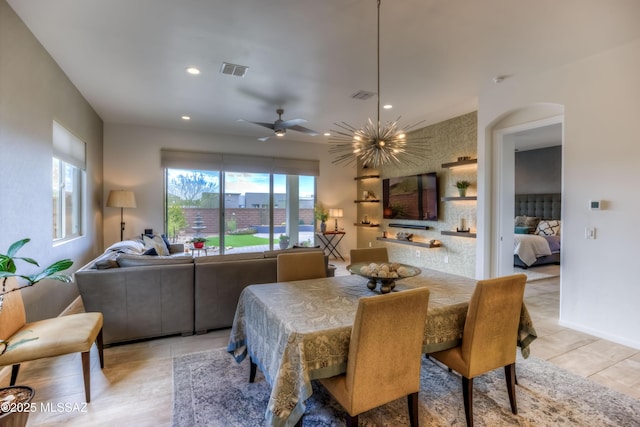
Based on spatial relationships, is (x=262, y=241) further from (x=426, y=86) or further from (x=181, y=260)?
(x=426, y=86)

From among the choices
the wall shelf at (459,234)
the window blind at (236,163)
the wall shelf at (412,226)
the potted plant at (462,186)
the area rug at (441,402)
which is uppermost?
the window blind at (236,163)

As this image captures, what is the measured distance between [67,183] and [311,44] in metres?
3.73

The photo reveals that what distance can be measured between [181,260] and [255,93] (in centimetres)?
243

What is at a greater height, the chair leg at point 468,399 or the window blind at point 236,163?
the window blind at point 236,163

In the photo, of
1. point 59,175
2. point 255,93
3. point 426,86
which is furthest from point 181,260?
point 426,86

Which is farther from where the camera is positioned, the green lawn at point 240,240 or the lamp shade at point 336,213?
the lamp shade at point 336,213

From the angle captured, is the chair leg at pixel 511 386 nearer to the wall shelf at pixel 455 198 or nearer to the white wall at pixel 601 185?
the white wall at pixel 601 185

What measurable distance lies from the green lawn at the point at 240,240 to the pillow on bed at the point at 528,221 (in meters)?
6.00

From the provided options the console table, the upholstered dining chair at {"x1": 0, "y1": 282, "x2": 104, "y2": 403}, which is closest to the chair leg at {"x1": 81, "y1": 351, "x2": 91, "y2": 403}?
the upholstered dining chair at {"x1": 0, "y1": 282, "x2": 104, "y2": 403}

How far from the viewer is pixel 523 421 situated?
192 cm

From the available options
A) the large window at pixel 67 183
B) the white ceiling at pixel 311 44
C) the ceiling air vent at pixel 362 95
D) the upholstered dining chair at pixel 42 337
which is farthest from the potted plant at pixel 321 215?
the upholstered dining chair at pixel 42 337

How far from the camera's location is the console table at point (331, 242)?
25.1 ft

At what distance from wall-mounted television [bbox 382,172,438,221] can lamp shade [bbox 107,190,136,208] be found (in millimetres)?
5050

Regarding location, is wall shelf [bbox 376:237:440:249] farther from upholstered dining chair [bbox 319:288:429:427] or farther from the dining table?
upholstered dining chair [bbox 319:288:429:427]
